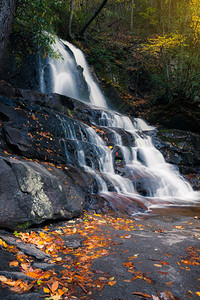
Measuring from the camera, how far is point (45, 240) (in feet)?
11.4

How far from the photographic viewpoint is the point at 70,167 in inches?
262

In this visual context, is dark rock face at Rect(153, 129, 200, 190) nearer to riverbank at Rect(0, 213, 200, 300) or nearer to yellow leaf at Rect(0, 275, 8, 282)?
riverbank at Rect(0, 213, 200, 300)

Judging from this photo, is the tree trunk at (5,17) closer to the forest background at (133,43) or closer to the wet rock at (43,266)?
the forest background at (133,43)

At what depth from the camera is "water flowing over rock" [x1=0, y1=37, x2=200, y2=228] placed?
4070 mm

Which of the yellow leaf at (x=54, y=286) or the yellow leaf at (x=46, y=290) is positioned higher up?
the yellow leaf at (x=46, y=290)

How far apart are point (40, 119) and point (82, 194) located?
3.44m

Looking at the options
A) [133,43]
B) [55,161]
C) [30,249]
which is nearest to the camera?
[30,249]

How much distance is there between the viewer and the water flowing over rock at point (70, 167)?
4.07m

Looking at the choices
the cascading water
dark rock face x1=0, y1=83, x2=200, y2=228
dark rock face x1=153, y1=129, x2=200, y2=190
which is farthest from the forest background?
dark rock face x1=0, y1=83, x2=200, y2=228

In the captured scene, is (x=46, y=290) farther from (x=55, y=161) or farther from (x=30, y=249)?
(x=55, y=161)

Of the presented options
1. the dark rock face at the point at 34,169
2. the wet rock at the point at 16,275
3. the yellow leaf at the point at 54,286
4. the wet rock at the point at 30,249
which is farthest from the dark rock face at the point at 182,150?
the wet rock at the point at 16,275

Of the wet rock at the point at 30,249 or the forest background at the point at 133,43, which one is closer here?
the wet rock at the point at 30,249

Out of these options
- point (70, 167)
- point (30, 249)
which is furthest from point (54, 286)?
point (70, 167)

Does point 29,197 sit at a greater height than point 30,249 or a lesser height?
greater
